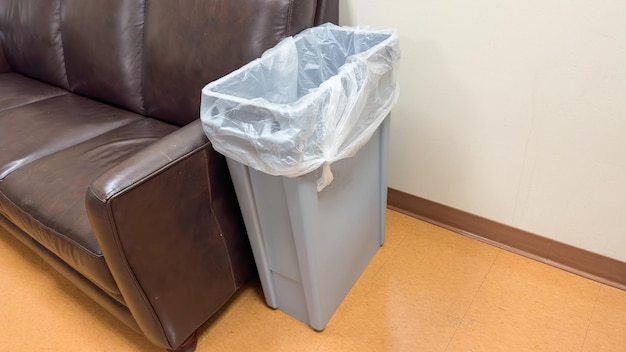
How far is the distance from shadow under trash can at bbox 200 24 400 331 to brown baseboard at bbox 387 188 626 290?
0.23 metres

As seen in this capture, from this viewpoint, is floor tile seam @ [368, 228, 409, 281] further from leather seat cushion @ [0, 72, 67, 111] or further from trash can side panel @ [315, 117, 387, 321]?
leather seat cushion @ [0, 72, 67, 111]

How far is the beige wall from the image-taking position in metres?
1.08

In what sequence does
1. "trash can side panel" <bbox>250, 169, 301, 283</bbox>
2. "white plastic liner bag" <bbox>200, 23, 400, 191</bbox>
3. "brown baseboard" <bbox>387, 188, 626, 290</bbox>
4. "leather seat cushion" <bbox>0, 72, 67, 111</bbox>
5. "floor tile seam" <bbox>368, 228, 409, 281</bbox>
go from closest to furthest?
"white plastic liner bag" <bbox>200, 23, 400, 191</bbox>, "trash can side panel" <bbox>250, 169, 301, 283</bbox>, "brown baseboard" <bbox>387, 188, 626, 290</bbox>, "floor tile seam" <bbox>368, 228, 409, 281</bbox>, "leather seat cushion" <bbox>0, 72, 67, 111</bbox>

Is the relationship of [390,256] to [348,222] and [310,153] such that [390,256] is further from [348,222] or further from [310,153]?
[310,153]

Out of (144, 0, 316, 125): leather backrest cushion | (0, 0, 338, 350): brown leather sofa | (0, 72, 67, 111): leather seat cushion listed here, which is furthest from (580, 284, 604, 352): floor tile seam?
(0, 72, 67, 111): leather seat cushion

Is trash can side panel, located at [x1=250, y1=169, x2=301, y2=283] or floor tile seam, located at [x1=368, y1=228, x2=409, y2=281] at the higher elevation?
trash can side panel, located at [x1=250, y1=169, x2=301, y2=283]

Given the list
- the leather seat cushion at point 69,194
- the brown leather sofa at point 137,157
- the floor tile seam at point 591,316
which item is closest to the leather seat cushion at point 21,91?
the brown leather sofa at point 137,157

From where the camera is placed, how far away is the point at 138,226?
0.94 m

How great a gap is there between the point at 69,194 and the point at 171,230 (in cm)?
38

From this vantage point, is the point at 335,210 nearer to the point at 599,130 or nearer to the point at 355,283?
the point at 355,283

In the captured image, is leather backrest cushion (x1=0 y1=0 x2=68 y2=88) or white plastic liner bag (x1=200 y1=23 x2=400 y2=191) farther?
leather backrest cushion (x1=0 y1=0 x2=68 y2=88)

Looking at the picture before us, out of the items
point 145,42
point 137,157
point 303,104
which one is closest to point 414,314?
point 303,104

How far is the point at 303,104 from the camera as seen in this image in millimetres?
866

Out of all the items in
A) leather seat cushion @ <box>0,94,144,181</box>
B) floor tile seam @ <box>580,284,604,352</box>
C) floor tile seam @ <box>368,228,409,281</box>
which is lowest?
floor tile seam @ <box>368,228,409,281</box>
